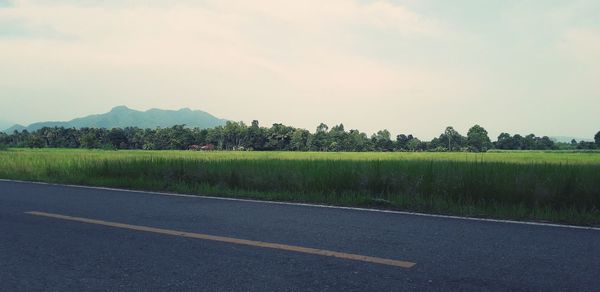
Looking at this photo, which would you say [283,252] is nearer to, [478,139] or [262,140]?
[262,140]

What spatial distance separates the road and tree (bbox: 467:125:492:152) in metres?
83.1

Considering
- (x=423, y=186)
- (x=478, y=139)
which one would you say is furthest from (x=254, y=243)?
(x=478, y=139)

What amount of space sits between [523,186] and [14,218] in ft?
27.4

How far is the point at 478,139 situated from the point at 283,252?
96.4 m

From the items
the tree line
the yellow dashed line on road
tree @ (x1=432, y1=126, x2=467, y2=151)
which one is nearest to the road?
the yellow dashed line on road

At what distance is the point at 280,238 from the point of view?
A: 16.5 feet

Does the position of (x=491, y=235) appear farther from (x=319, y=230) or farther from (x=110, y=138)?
(x=110, y=138)

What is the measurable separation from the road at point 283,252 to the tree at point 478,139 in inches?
3270

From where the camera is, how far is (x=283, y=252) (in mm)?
4402

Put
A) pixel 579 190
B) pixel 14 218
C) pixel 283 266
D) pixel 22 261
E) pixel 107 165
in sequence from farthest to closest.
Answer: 1. pixel 107 165
2. pixel 579 190
3. pixel 14 218
4. pixel 22 261
5. pixel 283 266

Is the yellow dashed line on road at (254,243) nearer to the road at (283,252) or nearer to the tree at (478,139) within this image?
the road at (283,252)

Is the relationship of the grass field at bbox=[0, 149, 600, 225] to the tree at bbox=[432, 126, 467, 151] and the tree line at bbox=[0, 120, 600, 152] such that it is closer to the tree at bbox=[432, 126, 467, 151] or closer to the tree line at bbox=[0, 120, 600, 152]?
the tree line at bbox=[0, 120, 600, 152]

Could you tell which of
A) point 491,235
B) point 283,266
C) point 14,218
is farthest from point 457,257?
point 14,218

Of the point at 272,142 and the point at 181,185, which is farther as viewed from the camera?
the point at 272,142
